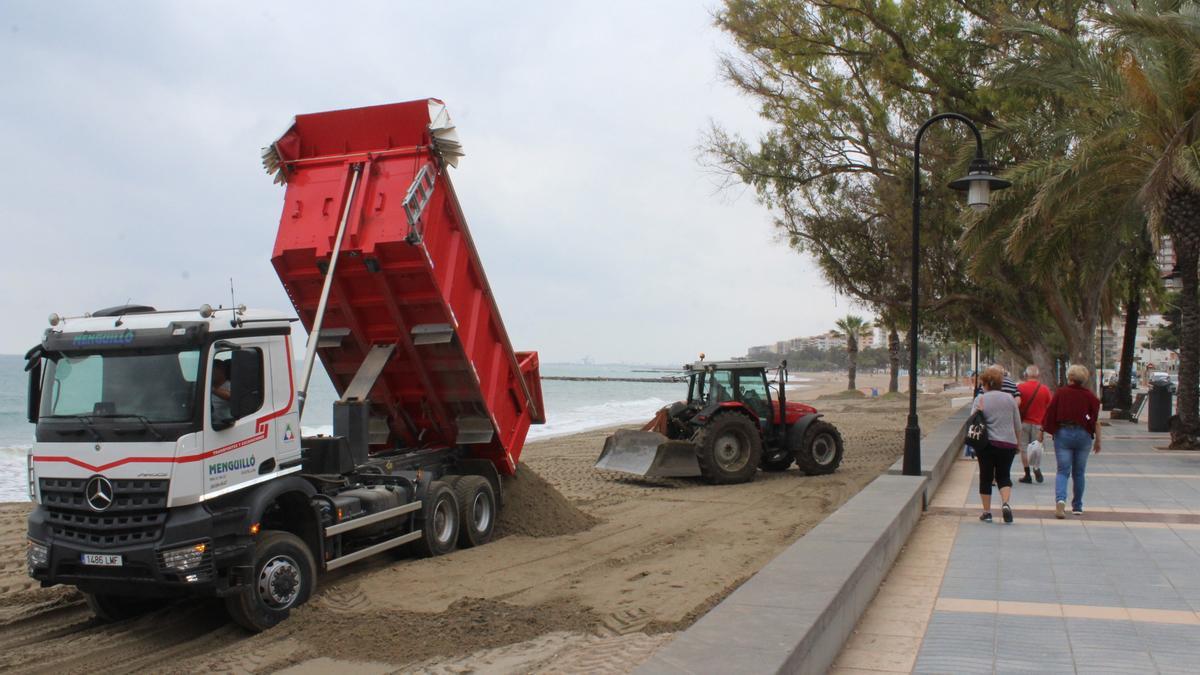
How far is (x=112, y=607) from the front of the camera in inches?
277

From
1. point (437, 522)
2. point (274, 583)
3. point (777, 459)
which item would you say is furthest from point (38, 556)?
point (777, 459)

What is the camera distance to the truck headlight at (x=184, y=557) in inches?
244

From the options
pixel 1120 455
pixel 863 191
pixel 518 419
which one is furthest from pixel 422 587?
pixel 863 191

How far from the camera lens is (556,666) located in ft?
18.0

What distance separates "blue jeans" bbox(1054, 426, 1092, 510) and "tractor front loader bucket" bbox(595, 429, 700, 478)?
5825mm

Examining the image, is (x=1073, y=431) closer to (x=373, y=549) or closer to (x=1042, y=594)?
(x=1042, y=594)

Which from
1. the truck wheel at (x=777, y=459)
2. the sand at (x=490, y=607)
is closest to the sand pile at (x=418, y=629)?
the sand at (x=490, y=607)

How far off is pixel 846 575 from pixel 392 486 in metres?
4.59

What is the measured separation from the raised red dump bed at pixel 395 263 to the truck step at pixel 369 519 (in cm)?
134

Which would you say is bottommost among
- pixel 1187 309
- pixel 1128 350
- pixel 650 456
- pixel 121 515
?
pixel 650 456

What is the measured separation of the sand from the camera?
6.00 metres

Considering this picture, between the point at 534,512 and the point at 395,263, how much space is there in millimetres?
3664

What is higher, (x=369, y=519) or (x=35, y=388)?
(x=35, y=388)

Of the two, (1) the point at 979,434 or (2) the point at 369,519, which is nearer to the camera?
(2) the point at 369,519
